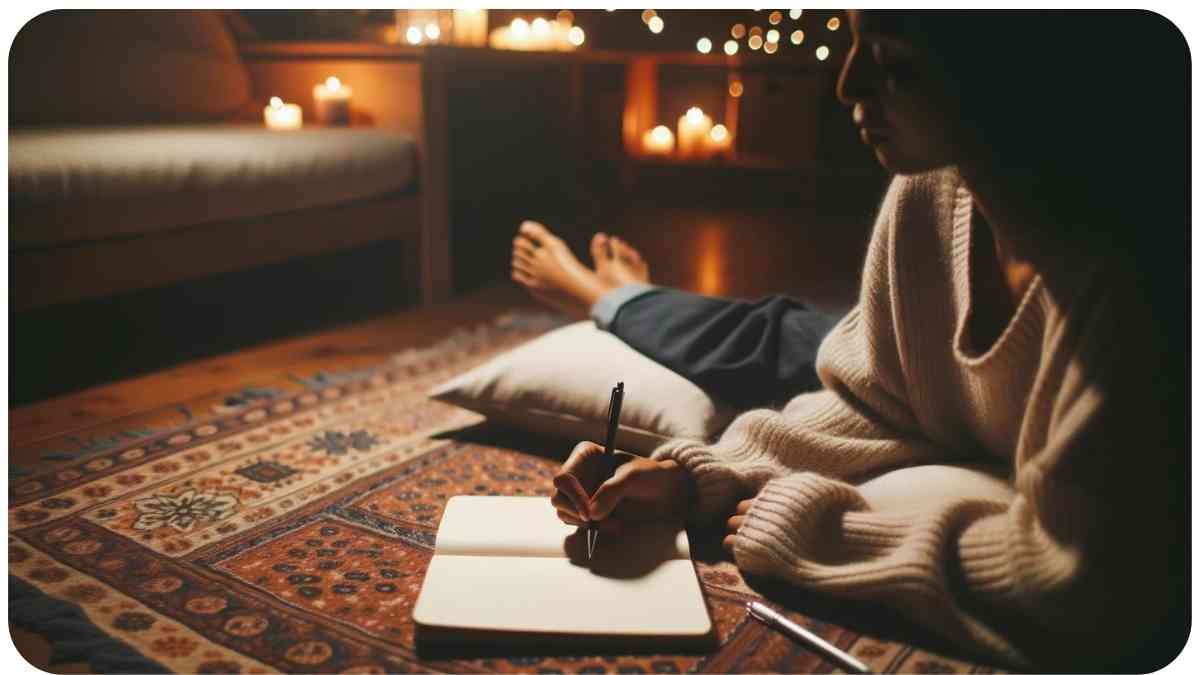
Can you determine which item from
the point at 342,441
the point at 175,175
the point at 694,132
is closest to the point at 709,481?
the point at 342,441

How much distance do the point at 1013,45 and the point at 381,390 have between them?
1125mm

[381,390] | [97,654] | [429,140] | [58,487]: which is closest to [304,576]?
[97,654]

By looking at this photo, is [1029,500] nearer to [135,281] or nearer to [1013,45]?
[1013,45]

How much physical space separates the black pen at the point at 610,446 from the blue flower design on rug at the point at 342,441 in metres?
0.46

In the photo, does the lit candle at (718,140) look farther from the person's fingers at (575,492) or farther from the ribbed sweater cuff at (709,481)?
the person's fingers at (575,492)

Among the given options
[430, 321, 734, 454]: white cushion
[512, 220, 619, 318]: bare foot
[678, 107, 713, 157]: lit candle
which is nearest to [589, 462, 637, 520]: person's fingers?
[430, 321, 734, 454]: white cushion

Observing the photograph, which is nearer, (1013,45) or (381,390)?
(1013,45)

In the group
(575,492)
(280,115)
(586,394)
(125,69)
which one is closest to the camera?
(575,492)

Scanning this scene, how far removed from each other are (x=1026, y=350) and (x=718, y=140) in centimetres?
317

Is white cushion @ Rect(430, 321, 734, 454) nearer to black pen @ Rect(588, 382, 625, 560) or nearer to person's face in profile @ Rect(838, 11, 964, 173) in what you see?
black pen @ Rect(588, 382, 625, 560)

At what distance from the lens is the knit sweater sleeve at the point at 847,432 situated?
971mm

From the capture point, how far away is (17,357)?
1607 millimetres

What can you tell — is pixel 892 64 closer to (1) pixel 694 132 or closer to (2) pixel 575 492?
(2) pixel 575 492

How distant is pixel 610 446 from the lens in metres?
0.92
